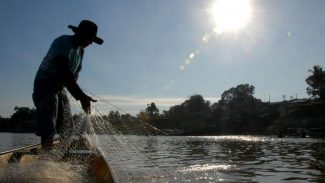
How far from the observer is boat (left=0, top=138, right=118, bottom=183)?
3928mm

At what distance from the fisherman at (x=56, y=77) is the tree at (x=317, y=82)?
11679 centimetres

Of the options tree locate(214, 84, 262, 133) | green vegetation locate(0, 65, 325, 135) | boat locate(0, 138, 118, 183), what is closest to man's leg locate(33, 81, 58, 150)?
boat locate(0, 138, 118, 183)

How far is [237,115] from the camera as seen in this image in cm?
15012

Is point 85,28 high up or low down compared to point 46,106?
up

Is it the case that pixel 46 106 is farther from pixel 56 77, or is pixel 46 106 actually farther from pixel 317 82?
pixel 317 82

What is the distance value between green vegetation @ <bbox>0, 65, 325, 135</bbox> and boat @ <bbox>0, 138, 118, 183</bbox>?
9897 cm

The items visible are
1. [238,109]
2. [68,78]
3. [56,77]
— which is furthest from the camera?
[238,109]

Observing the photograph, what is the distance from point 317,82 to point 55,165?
391 feet

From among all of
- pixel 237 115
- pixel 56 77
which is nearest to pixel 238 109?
pixel 237 115

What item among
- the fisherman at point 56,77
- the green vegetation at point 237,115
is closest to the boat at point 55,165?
the fisherman at point 56,77

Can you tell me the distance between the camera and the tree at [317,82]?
377ft

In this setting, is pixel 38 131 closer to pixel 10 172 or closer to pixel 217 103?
pixel 10 172

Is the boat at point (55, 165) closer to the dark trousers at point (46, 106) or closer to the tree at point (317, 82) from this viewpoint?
the dark trousers at point (46, 106)

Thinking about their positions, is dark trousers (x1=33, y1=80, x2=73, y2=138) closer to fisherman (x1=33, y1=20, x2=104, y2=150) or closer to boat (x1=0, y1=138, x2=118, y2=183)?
fisherman (x1=33, y1=20, x2=104, y2=150)
